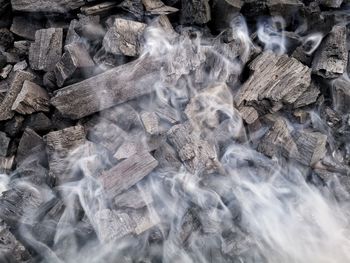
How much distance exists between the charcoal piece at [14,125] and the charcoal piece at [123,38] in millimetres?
869

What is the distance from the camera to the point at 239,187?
2869mm

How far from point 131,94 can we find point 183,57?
49 cm

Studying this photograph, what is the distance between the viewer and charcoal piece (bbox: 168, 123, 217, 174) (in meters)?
2.81

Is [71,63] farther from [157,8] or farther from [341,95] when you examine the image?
[341,95]

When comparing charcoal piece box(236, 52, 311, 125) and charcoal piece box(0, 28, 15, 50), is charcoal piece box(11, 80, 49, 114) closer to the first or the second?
charcoal piece box(0, 28, 15, 50)

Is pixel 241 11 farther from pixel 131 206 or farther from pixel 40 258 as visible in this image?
pixel 40 258

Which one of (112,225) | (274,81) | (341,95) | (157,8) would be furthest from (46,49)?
(341,95)

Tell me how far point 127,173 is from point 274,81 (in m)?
1.33

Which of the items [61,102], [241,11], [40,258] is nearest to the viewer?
[40,258]

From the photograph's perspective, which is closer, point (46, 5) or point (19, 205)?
point (19, 205)

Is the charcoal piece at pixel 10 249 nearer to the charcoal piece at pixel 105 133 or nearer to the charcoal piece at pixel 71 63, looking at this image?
the charcoal piece at pixel 105 133

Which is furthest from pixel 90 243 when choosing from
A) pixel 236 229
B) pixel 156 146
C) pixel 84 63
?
pixel 84 63

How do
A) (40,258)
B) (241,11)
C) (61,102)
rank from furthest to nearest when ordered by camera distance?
(241,11)
(61,102)
(40,258)

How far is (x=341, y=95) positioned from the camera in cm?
326
